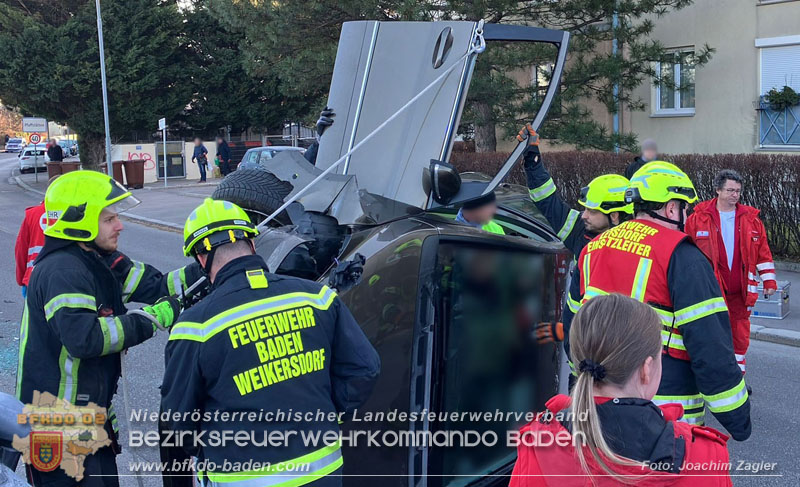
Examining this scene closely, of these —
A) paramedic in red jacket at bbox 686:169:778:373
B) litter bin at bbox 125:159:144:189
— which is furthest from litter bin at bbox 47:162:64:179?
paramedic in red jacket at bbox 686:169:778:373

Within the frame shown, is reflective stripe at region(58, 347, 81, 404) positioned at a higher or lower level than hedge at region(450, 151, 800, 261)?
lower

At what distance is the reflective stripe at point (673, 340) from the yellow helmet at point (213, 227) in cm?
173

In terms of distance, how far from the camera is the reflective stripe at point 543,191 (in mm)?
4473

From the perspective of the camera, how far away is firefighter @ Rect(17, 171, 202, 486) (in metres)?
2.83

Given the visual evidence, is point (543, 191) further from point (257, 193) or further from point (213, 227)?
point (213, 227)

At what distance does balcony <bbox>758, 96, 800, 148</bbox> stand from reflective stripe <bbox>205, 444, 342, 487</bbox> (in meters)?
15.5

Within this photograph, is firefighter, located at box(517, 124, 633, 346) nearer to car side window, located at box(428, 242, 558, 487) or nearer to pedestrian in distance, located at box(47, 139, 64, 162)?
car side window, located at box(428, 242, 558, 487)

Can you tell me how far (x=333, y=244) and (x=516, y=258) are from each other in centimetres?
86

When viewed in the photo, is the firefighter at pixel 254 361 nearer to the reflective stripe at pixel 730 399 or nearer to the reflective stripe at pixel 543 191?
the reflective stripe at pixel 730 399

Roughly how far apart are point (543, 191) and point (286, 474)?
2.67m

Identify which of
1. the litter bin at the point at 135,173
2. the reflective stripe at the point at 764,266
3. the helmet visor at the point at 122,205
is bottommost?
the reflective stripe at the point at 764,266

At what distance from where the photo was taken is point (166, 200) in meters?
21.2

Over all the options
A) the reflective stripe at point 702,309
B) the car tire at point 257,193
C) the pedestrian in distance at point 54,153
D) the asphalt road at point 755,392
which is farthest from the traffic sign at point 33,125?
the reflective stripe at point 702,309

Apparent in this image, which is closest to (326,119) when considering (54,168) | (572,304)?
(572,304)
